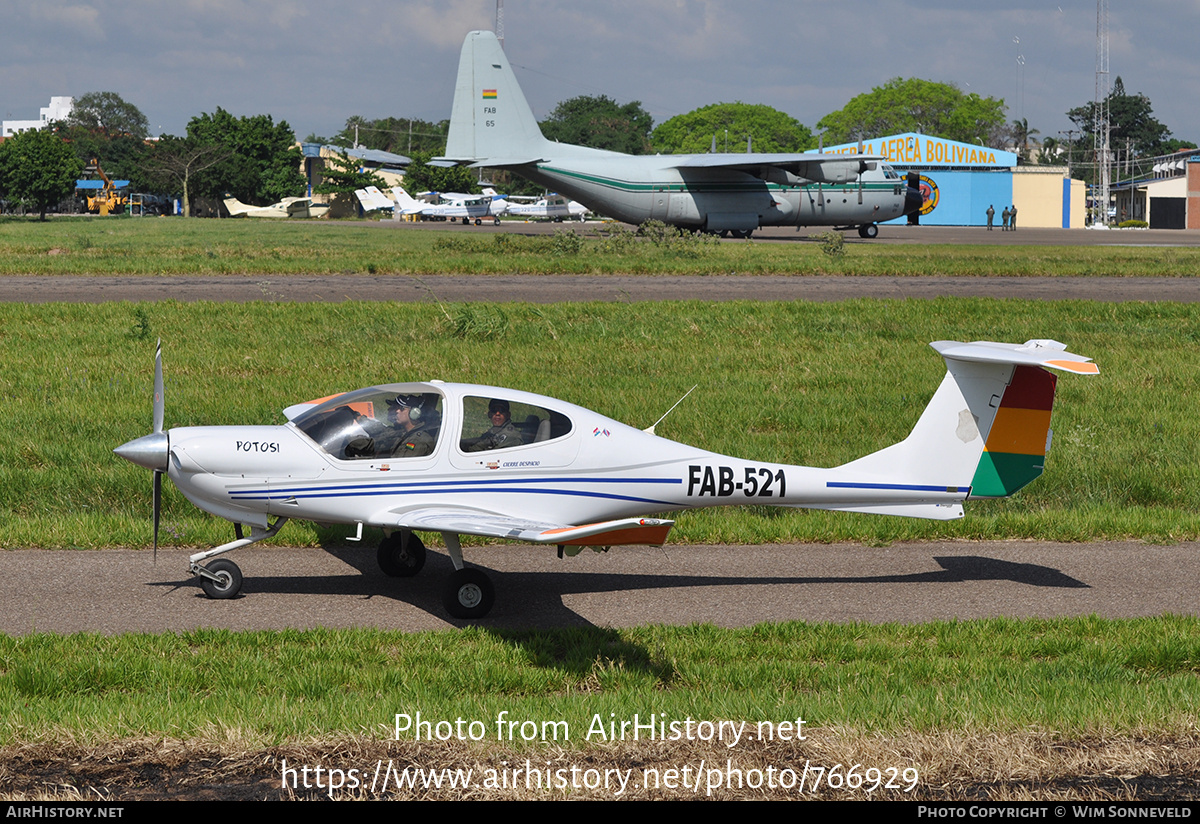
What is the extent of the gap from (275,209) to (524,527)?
356 feet

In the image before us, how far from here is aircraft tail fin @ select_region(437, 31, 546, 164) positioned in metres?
48.4

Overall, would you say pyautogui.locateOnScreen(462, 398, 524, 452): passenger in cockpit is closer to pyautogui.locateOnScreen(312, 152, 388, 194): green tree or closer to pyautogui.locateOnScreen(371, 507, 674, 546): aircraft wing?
pyautogui.locateOnScreen(371, 507, 674, 546): aircraft wing

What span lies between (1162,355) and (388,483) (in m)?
15.3

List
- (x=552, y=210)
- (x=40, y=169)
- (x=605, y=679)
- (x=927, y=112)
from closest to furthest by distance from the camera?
(x=605, y=679)
(x=40, y=169)
(x=552, y=210)
(x=927, y=112)

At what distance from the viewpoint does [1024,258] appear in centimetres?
3859

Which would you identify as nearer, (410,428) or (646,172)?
(410,428)

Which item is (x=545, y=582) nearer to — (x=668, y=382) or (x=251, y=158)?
(x=668, y=382)

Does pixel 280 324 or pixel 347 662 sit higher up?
pixel 280 324

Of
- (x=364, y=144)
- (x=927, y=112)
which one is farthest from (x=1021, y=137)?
(x=364, y=144)

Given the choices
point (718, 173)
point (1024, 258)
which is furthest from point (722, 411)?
point (718, 173)

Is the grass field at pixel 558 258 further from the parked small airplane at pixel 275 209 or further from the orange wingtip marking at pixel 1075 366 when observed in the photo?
the parked small airplane at pixel 275 209

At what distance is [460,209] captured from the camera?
8938 cm

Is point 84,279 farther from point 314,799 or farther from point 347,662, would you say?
point 314,799

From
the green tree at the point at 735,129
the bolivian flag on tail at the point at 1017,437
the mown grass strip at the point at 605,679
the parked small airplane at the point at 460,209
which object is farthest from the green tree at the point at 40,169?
the green tree at the point at 735,129
